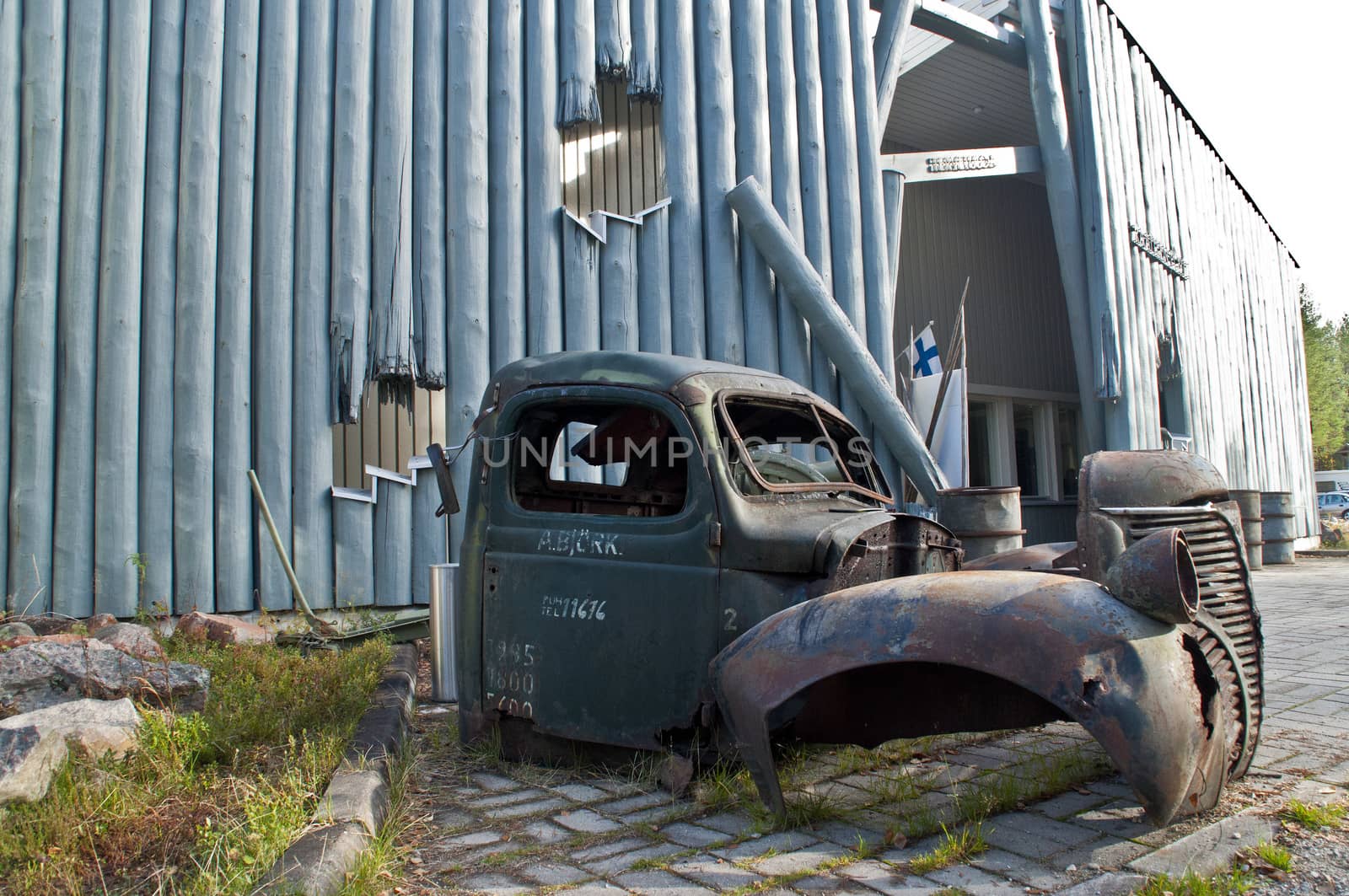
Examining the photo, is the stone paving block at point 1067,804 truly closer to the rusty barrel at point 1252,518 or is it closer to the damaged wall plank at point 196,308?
the damaged wall plank at point 196,308

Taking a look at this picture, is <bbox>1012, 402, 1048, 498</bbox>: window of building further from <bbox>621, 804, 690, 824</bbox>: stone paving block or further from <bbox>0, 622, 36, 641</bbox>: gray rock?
<bbox>0, 622, 36, 641</bbox>: gray rock

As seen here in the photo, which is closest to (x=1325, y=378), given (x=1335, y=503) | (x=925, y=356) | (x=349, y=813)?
(x=1335, y=503)

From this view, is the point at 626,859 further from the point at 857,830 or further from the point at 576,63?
the point at 576,63

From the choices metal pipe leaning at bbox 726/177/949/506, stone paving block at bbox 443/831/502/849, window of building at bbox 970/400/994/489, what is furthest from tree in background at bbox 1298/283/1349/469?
stone paving block at bbox 443/831/502/849

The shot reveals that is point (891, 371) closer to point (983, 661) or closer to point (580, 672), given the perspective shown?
point (580, 672)

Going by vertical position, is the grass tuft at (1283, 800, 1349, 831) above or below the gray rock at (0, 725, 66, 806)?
below

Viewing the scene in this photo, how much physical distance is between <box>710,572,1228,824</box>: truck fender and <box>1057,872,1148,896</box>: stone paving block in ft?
0.82

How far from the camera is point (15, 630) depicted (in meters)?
5.39

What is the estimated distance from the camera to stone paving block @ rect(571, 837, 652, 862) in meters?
2.95

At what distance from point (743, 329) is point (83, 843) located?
259 inches

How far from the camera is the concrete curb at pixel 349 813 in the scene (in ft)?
8.16

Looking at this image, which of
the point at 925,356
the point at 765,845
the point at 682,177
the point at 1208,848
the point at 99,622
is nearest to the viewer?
the point at 1208,848

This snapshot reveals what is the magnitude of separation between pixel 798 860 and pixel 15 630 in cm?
482

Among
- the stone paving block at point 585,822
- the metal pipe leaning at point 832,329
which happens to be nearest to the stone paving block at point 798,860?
the stone paving block at point 585,822
